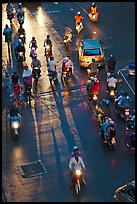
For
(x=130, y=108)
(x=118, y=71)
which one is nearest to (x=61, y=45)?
(x=118, y=71)

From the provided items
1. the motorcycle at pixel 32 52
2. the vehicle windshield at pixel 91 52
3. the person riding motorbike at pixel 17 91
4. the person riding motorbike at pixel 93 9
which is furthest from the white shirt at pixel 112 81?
the person riding motorbike at pixel 93 9

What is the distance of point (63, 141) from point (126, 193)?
23.6 feet

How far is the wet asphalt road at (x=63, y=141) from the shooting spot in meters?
28.0

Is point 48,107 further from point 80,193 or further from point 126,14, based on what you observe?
point 126,14

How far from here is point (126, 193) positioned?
25406 mm

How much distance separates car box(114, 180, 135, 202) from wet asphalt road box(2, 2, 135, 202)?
1373 millimetres

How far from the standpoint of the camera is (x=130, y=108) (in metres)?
35.0

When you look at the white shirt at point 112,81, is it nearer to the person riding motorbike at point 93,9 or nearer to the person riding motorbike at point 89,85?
the person riding motorbike at point 89,85

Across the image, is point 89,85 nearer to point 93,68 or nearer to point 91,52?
point 93,68

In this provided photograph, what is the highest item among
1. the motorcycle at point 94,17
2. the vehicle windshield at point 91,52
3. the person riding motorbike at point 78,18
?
the vehicle windshield at point 91,52

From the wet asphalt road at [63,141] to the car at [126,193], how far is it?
4.50 feet

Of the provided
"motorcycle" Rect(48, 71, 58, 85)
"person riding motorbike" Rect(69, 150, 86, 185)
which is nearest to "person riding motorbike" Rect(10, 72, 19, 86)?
"motorcycle" Rect(48, 71, 58, 85)

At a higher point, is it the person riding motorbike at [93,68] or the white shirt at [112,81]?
the white shirt at [112,81]

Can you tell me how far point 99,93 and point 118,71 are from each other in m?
3.85
